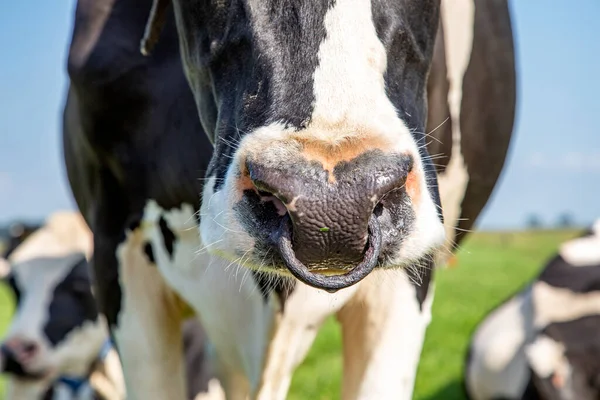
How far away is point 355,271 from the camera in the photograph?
162cm

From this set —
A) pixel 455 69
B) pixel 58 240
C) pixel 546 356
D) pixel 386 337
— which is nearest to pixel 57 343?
pixel 58 240

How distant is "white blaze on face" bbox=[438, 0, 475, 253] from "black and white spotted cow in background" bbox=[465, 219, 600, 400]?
345 centimetres

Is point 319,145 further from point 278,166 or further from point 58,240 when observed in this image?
point 58,240

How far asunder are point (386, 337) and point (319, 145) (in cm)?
108

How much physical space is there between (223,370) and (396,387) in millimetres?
851

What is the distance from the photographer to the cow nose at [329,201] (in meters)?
1.53

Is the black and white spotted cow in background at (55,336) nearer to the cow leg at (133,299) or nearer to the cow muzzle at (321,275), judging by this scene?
the cow leg at (133,299)

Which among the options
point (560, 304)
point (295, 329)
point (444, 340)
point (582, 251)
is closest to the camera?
point (295, 329)

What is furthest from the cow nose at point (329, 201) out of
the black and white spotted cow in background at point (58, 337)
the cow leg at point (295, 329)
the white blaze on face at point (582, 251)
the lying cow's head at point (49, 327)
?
the white blaze on face at point (582, 251)

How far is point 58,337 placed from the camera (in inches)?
233

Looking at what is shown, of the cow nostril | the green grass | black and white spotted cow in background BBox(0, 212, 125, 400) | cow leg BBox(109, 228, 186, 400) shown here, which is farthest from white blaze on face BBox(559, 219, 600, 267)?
the cow nostril

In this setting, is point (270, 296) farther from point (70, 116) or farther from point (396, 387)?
point (70, 116)

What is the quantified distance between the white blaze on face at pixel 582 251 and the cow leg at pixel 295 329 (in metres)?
4.47

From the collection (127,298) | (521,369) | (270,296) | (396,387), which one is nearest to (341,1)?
(270,296)
